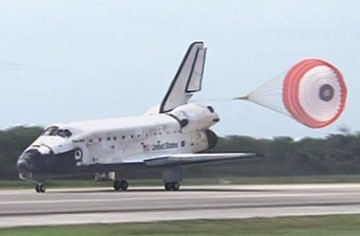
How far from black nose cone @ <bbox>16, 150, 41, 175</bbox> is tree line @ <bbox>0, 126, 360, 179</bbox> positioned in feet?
A: 54.3

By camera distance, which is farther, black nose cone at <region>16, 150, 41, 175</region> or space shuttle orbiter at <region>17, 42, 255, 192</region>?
space shuttle orbiter at <region>17, 42, 255, 192</region>

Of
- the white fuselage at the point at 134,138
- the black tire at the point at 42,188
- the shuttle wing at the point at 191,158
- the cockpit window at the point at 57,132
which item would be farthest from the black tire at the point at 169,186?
the black tire at the point at 42,188

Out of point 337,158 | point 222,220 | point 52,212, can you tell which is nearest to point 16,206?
point 52,212

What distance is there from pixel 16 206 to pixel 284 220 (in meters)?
10.6

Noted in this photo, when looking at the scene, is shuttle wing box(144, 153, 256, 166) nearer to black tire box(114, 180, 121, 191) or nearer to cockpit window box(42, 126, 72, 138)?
black tire box(114, 180, 121, 191)

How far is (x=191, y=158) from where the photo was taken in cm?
6006

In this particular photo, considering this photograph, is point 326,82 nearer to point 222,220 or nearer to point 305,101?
point 305,101

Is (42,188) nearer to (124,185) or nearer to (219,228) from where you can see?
(124,185)

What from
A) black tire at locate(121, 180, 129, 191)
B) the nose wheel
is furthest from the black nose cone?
black tire at locate(121, 180, 129, 191)

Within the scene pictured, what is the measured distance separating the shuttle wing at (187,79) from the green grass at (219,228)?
32481 mm

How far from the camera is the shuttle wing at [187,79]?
211ft

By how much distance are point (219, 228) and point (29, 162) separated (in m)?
29.6

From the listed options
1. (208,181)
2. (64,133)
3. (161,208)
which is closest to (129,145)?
(64,133)

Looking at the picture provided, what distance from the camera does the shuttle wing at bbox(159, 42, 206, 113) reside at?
6419 cm
